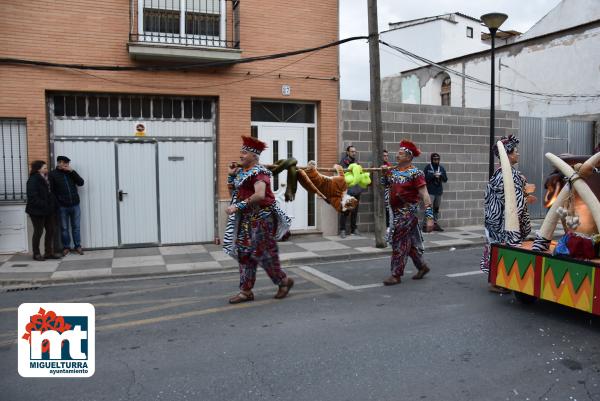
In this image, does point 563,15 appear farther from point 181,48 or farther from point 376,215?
point 181,48

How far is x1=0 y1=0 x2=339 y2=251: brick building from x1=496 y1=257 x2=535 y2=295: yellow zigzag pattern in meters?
6.60

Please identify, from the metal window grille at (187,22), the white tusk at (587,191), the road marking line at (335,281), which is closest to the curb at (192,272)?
the road marking line at (335,281)

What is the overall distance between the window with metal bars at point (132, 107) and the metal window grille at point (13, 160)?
79 centimetres

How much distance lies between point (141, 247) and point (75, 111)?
3.05 metres

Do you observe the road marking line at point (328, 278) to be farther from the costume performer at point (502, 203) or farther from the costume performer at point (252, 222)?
the costume performer at point (502, 203)

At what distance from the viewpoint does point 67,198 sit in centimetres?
995

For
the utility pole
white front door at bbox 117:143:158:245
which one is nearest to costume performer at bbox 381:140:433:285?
the utility pole

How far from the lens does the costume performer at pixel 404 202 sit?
7223 mm

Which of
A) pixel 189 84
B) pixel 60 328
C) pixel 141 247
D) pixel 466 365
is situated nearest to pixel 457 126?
pixel 189 84

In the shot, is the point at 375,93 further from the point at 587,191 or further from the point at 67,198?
the point at 67,198

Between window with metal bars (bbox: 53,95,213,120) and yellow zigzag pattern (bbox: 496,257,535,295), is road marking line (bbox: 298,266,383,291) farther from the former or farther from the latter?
window with metal bars (bbox: 53,95,213,120)

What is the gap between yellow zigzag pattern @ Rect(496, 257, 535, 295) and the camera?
227 inches

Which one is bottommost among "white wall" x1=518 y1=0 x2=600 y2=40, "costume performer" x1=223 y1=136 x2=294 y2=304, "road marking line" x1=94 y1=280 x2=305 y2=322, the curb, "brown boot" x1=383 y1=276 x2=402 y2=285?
the curb

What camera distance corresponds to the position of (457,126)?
14.0 meters
